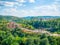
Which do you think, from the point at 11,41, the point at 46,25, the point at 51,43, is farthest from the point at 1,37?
the point at 46,25

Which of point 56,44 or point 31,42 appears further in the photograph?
point 56,44

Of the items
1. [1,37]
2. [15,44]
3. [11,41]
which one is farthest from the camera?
[1,37]

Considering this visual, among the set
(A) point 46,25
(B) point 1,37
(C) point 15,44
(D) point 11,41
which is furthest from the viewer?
(A) point 46,25

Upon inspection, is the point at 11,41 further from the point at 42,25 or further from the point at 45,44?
the point at 42,25

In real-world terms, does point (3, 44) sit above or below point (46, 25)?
above

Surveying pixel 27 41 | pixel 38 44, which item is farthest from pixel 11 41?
pixel 38 44

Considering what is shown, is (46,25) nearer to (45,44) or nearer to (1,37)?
(1,37)

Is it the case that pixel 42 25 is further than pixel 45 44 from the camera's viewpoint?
Yes

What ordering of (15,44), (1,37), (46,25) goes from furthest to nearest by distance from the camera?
(46,25) → (1,37) → (15,44)

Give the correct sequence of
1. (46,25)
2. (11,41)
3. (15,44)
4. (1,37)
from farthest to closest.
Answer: (46,25)
(1,37)
(11,41)
(15,44)
